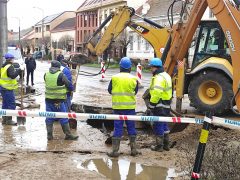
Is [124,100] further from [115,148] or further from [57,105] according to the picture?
[57,105]

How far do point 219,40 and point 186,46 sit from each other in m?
1.00

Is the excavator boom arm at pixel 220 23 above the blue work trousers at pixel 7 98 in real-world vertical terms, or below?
above

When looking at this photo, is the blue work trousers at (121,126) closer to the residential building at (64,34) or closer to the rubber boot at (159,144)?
the rubber boot at (159,144)

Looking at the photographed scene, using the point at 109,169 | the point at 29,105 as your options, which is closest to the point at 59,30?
the point at 29,105

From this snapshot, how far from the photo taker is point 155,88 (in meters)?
8.53

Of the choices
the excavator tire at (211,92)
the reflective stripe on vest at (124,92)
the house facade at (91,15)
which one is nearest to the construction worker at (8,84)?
the reflective stripe on vest at (124,92)

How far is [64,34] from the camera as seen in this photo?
9112 cm

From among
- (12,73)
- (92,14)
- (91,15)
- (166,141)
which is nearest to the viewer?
(166,141)

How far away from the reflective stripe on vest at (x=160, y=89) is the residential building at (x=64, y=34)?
67.1 metres

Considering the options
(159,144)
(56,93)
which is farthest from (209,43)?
(56,93)

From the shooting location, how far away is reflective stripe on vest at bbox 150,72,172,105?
335 inches

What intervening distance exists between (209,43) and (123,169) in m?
5.83

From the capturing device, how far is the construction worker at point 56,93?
365 inches

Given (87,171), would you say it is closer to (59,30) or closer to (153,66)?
(153,66)
